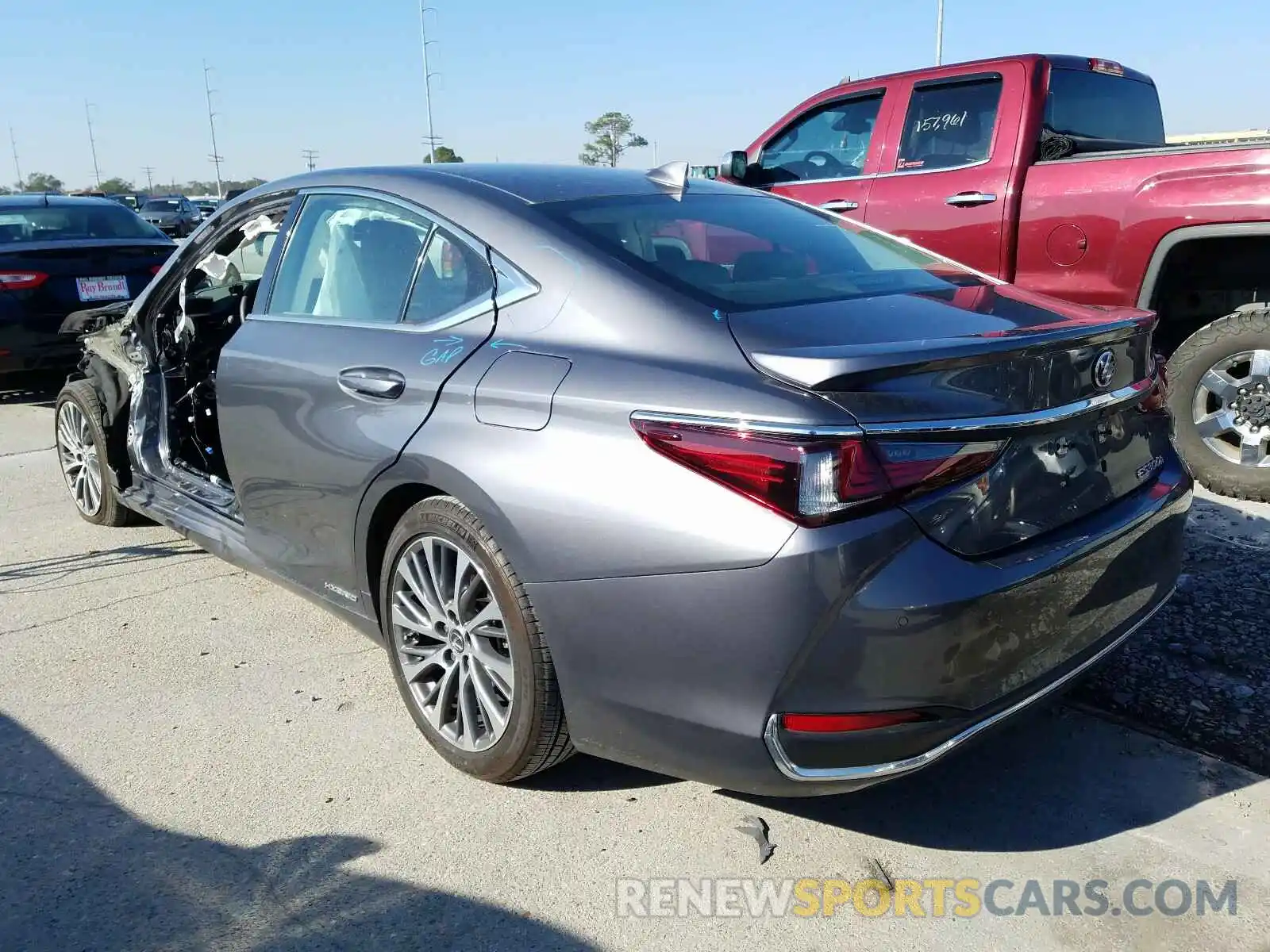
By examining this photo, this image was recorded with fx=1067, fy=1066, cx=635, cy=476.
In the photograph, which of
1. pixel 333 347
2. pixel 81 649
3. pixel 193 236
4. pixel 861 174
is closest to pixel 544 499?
pixel 333 347

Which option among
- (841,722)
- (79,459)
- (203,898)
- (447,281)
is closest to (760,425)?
(841,722)

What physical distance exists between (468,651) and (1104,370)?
1750 mm

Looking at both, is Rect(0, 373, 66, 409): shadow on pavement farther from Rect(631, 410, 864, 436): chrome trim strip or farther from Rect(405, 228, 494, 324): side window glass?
Rect(631, 410, 864, 436): chrome trim strip

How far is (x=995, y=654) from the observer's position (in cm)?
228

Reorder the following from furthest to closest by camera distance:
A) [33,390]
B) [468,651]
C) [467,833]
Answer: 1. [33,390]
2. [468,651]
3. [467,833]

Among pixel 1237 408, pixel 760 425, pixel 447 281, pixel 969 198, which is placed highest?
pixel 969 198

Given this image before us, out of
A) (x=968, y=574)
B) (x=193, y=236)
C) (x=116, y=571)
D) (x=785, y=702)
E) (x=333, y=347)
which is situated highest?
(x=193, y=236)

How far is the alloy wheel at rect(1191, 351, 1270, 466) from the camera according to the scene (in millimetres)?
4898

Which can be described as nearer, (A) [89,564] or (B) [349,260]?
(B) [349,260]

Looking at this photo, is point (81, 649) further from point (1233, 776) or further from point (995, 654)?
point (1233, 776)

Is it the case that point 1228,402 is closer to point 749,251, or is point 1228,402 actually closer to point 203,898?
point 749,251

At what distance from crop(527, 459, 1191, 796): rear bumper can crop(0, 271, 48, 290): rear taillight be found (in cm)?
675

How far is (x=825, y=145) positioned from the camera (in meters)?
6.50

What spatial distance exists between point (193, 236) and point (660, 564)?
3.00m
